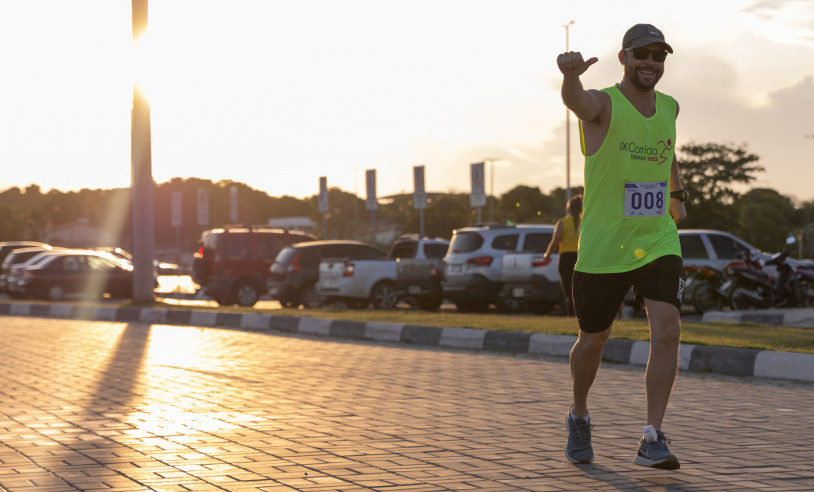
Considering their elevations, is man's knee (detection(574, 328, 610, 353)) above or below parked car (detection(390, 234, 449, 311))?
below

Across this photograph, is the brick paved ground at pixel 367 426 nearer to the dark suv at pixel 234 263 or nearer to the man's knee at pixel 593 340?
the man's knee at pixel 593 340

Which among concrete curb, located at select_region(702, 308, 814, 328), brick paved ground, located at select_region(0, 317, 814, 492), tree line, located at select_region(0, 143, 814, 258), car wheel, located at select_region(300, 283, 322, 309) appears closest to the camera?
brick paved ground, located at select_region(0, 317, 814, 492)

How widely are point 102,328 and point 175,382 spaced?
29.6 feet

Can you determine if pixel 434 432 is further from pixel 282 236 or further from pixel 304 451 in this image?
pixel 282 236

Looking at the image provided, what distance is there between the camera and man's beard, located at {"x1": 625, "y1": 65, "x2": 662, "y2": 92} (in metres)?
5.50

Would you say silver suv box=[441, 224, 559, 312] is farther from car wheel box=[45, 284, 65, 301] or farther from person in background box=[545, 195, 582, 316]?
car wheel box=[45, 284, 65, 301]

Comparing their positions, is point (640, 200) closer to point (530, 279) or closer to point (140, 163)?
point (530, 279)

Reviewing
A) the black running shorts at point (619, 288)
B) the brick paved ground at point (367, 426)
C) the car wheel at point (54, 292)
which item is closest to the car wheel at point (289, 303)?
the car wheel at point (54, 292)

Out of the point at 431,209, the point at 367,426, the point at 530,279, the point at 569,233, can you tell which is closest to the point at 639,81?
the point at 367,426

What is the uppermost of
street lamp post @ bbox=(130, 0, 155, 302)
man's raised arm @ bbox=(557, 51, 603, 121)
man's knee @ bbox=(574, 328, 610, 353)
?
street lamp post @ bbox=(130, 0, 155, 302)

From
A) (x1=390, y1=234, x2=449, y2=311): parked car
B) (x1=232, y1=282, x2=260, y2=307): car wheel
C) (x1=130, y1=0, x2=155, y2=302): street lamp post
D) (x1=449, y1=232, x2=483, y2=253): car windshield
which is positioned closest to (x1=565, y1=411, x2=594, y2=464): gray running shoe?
(x1=449, y1=232, x2=483, y2=253): car windshield

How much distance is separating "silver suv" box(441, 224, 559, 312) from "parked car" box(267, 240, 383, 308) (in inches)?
122

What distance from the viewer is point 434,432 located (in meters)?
6.77

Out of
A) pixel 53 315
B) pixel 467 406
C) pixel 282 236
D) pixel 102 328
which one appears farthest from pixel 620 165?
pixel 282 236
